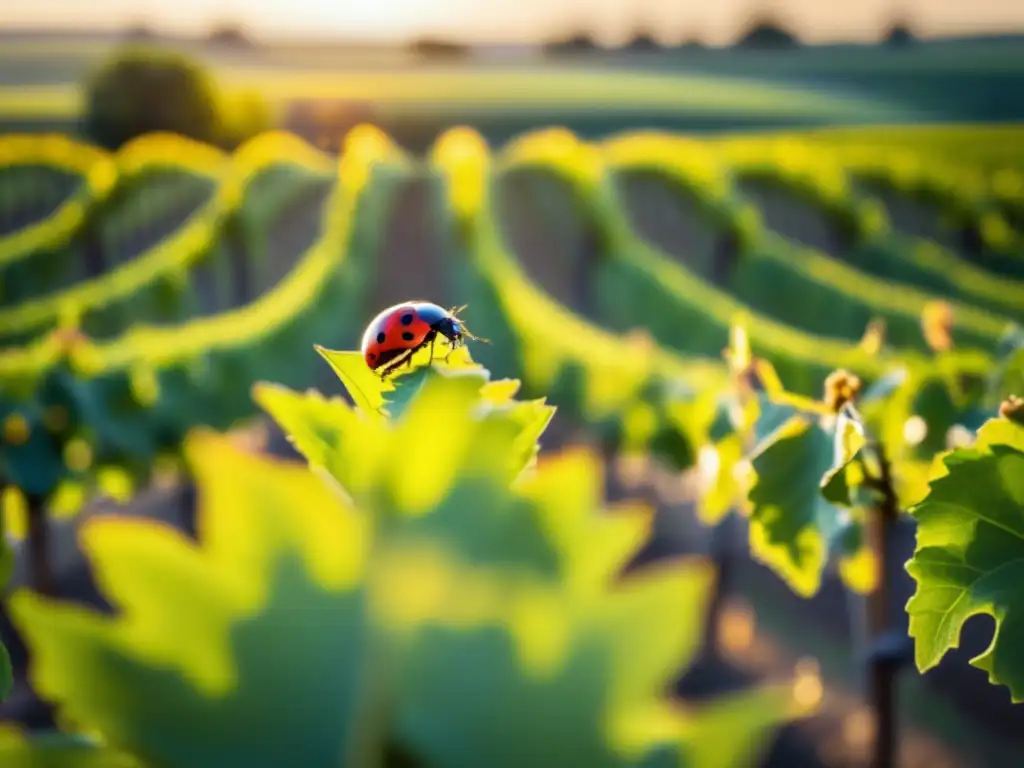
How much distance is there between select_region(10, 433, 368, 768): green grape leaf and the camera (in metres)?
0.44

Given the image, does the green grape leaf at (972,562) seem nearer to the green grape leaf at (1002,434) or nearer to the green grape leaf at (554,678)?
the green grape leaf at (1002,434)

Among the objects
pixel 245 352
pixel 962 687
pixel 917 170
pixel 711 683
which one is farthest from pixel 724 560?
pixel 917 170

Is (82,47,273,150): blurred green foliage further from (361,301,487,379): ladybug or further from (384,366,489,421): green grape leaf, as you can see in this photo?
(384,366,489,421): green grape leaf

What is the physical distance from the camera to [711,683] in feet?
23.5

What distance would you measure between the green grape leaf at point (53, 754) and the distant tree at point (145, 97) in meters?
30.6

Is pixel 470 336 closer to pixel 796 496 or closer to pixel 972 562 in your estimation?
pixel 796 496

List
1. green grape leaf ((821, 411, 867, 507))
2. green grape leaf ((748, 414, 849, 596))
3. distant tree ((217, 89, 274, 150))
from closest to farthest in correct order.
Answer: green grape leaf ((821, 411, 867, 507)) < green grape leaf ((748, 414, 849, 596)) < distant tree ((217, 89, 274, 150))

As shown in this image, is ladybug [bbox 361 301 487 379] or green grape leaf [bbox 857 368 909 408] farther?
green grape leaf [bbox 857 368 909 408]

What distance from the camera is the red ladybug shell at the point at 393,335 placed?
3.22 ft

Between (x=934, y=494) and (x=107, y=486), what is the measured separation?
6.04 meters

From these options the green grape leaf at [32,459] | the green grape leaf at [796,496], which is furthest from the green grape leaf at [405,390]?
the green grape leaf at [32,459]

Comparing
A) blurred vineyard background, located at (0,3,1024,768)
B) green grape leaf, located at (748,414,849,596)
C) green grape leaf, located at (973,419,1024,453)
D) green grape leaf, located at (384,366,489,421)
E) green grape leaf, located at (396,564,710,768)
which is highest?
green grape leaf, located at (384,366,489,421)

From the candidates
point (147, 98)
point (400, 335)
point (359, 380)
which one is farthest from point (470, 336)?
point (147, 98)

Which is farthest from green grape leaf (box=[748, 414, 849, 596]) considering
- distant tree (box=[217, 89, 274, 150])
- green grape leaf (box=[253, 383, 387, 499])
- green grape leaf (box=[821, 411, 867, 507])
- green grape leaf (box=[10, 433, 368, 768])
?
distant tree (box=[217, 89, 274, 150])
